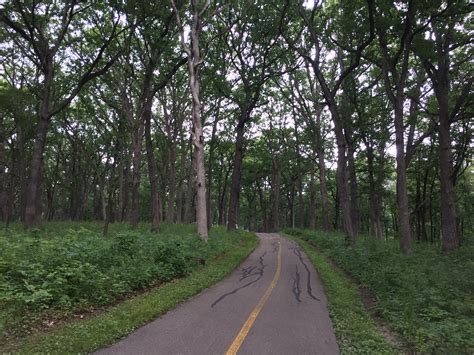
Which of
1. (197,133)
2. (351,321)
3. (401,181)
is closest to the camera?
(351,321)

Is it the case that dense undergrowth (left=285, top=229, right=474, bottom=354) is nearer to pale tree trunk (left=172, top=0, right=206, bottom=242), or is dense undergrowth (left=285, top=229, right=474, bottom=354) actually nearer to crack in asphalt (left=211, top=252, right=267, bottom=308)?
crack in asphalt (left=211, top=252, right=267, bottom=308)

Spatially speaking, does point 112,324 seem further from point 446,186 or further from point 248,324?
point 446,186

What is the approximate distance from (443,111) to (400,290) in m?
11.2

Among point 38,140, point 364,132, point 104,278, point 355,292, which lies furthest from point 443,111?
point 38,140

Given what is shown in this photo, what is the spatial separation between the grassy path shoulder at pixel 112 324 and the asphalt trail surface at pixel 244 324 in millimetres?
208

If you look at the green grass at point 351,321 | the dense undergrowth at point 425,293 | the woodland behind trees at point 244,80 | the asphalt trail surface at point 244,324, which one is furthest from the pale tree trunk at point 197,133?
the dense undergrowth at point 425,293

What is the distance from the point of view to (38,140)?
18.6 metres

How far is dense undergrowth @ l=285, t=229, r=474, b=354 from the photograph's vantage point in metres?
6.36

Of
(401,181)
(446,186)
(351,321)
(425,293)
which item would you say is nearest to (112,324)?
(351,321)

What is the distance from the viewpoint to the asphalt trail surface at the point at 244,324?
5.84 m

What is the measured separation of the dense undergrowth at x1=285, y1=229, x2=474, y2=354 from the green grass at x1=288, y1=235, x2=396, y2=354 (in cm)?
47

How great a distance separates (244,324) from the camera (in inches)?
282

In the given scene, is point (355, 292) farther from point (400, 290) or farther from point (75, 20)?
point (75, 20)

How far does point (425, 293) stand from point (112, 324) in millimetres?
6974
